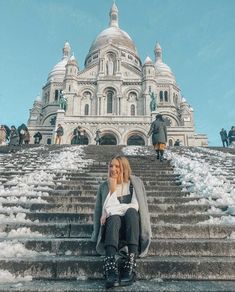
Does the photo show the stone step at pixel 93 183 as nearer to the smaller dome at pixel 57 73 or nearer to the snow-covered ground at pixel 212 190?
the snow-covered ground at pixel 212 190

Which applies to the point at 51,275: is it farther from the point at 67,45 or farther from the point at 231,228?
the point at 67,45

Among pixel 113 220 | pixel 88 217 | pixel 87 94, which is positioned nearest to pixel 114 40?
pixel 87 94

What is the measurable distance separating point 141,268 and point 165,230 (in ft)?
3.29

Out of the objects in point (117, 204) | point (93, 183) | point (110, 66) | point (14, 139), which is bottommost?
point (117, 204)

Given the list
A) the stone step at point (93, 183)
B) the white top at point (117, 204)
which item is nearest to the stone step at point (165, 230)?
the white top at point (117, 204)

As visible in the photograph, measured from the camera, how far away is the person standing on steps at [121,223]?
3.26 metres

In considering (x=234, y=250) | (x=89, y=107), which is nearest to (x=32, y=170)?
(x=234, y=250)

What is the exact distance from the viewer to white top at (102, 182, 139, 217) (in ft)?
12.0

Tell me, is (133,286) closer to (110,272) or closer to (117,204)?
(110,272)

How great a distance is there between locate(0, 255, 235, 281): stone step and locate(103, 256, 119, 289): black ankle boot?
33cm

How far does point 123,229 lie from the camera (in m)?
3.61

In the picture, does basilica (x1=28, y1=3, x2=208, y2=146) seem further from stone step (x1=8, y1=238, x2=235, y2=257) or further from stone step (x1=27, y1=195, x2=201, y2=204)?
stone step (x1=8, y1=238, x2=235, y2=257)

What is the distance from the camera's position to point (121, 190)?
12.7ft

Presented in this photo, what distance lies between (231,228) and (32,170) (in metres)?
5.87
